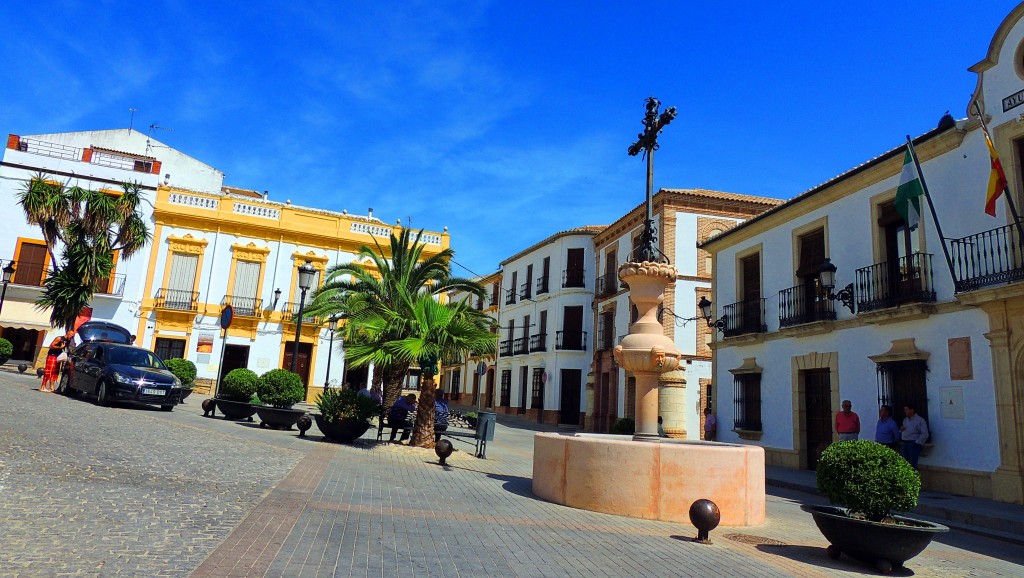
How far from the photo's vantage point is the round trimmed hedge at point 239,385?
50.2ft

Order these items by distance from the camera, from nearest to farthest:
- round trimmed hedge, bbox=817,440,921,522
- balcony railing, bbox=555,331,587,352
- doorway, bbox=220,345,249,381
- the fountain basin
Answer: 1. round trimmed hedge, bbox=817,440,921,522
2. the fountain basin
3. doorway, bbox=220,345,249,381
4. balcony railing, bbox=555,331,587,352

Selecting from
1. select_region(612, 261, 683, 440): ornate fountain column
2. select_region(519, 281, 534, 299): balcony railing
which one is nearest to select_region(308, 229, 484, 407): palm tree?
Result: select_region(612, 261, 683, 440): ornate fountain column

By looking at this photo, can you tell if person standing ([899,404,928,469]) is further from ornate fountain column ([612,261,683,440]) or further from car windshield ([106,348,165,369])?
car windshield ([106,348,165,369])

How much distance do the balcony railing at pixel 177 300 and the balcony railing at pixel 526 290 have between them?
58.8ft

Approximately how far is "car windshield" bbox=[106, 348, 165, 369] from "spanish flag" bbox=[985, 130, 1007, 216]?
1790 centimetres

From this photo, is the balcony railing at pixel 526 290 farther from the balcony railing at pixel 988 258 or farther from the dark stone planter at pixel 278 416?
the balcony railing at pixel 988 258

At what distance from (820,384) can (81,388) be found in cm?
1796

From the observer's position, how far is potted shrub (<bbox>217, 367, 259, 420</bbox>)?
50.2 ft

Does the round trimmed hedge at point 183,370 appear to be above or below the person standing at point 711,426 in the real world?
above

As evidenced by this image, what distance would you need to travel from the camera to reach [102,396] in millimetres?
14719

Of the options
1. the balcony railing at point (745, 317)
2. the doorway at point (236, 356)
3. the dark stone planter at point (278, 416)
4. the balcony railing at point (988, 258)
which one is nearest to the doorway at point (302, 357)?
the doorway at point (236, 356)

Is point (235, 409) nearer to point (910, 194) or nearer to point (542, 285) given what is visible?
point (910, 194)

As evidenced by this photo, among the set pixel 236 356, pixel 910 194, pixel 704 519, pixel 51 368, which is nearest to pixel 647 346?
pixel 704 519

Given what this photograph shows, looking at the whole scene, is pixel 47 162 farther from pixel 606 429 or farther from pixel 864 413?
pixel 864 413
